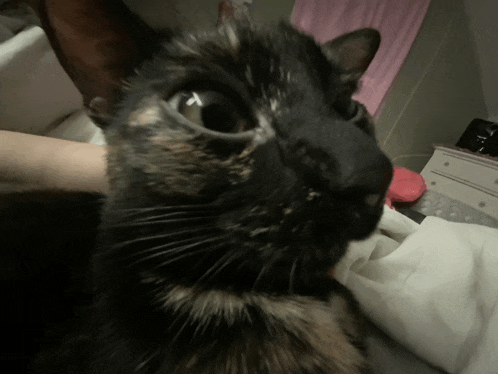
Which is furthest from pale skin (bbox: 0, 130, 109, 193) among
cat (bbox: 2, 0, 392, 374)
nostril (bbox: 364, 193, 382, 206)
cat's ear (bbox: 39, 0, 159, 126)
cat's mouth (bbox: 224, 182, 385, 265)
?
nostril (bbox: 364, 193, 382, 206)

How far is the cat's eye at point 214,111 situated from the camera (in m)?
0.45

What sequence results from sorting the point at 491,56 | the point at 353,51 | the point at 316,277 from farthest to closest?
the point at 491,56 < the point at 353,51 < the point at 316,277

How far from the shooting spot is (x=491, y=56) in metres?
2.21

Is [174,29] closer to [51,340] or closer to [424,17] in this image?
[51,340]

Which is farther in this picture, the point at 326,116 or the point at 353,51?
the point at 353,51

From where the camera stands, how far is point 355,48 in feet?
2.39

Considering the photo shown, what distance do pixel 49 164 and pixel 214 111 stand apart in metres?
0.66

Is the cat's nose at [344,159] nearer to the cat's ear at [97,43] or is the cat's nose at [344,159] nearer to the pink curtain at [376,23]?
the cat's ear at [97,43]

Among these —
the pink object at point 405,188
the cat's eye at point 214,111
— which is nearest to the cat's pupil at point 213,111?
the cat's eye at point 214,111

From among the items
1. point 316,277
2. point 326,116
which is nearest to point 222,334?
point 316,277

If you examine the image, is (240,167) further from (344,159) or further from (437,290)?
(437,290)

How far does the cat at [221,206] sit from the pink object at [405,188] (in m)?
1.46

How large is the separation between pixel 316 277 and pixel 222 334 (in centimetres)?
19

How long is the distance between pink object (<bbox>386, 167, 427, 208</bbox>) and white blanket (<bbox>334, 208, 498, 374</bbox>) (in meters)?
1.01
